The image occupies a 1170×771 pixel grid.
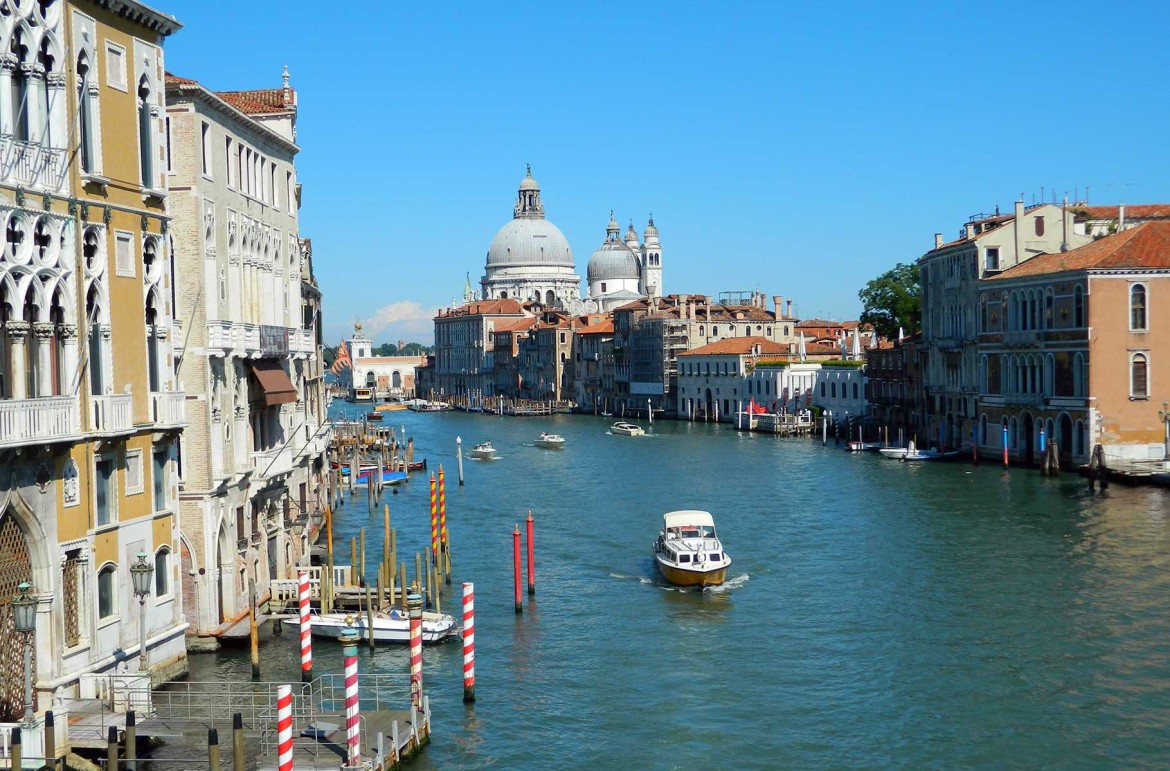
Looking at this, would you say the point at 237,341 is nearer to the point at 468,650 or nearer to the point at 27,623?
the point at 468,650

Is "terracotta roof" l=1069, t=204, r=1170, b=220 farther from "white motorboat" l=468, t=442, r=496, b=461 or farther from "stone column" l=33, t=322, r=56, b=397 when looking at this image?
"stone column" l=33, t=322, r=56, b=397

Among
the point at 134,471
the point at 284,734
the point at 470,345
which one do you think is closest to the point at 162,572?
the point at 134,471

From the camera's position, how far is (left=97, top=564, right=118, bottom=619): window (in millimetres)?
11625

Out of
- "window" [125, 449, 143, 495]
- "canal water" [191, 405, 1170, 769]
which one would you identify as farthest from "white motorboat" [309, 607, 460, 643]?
"window" [125, 449, 143, 495]

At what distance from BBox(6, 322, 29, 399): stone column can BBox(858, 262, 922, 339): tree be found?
49.5 meters

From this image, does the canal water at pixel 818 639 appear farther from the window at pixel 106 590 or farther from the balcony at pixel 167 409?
the balcony at pixel 167 409

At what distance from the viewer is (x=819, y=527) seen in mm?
26609

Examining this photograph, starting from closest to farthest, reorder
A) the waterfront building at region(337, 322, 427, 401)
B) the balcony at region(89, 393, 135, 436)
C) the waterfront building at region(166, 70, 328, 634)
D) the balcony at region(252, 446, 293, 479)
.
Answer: the balcony at region(89, 393, 135, 436) → the waterfront building at region(166, 70, 328, 634) → the balcony at region(252, 446, 293, 479) → the waterfront building at region(337, 322, 427, 401)

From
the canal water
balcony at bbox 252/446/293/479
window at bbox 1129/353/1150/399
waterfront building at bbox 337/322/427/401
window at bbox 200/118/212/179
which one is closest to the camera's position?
the canal water

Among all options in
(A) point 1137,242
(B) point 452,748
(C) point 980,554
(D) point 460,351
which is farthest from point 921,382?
(D) point 460,351

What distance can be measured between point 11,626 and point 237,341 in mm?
6122

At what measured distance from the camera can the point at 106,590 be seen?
1176cm

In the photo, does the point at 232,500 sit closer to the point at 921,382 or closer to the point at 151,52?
the point at 151,52

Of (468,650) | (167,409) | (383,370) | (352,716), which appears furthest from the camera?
(383,370)
